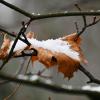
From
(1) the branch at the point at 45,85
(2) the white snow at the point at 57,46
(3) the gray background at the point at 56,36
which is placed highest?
(1) the branch at the point at 45,85

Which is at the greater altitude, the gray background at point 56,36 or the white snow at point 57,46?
the white snow at point 57,46

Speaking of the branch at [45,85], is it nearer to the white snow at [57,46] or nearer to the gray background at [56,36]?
the white snow at [57,46]

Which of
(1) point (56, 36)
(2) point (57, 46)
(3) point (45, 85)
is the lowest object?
(1) point (56, 36)

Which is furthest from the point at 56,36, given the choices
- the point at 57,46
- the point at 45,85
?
the point at 45,85

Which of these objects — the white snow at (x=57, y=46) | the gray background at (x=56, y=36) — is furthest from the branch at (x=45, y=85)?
the gray background at (x=56, y=36)

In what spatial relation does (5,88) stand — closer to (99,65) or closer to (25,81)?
(99,65)

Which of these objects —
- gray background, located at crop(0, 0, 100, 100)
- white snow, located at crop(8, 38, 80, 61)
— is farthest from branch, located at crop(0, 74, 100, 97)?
gray background, located at crop(0, 0, 100, 100)

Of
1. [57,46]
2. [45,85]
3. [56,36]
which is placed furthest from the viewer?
[56,36]

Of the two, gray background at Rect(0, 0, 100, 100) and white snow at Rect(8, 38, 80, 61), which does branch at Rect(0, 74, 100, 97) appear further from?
gray background at Rect(0, 0, 100, 100)

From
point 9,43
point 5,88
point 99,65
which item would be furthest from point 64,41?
point 99,65

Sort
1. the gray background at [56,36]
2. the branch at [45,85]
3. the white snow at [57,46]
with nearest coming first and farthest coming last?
the branch at [45,85]
the white snow at [57,46]
the gray background at [56,36]

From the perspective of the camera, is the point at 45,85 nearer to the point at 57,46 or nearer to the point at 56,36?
the point at 57,46
